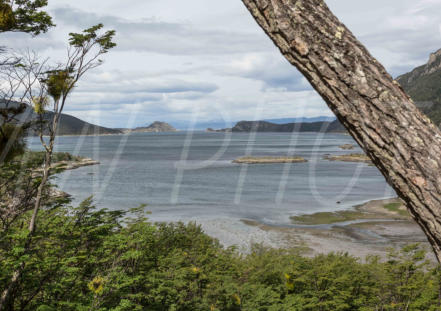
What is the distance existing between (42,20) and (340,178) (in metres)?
47.5

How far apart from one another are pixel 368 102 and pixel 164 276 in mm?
8280

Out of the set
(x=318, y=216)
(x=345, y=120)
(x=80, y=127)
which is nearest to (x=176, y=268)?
(x=345, y=120)

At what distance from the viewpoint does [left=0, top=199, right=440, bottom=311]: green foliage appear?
6.64 metres

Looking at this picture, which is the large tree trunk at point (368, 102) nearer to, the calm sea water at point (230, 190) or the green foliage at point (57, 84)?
the green foliage at point (57, 84)

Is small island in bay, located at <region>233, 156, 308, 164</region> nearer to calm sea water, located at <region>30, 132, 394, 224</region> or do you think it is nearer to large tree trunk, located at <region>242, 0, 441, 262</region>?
calm sea water, located at <region>30, 132, 394, 224</region>

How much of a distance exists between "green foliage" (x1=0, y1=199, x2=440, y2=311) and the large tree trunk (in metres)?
5.50

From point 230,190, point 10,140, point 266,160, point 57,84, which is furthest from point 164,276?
point 266,160

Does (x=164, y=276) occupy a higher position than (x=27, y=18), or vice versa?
(x=27, y=18)

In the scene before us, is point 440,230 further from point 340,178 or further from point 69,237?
point 340,178

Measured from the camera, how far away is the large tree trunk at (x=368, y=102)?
61.9 inches

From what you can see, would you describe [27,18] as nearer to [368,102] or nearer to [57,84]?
[57,84]

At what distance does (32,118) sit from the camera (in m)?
7.20

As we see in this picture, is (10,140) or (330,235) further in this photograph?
(330,235)

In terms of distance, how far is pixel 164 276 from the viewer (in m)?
9.03
